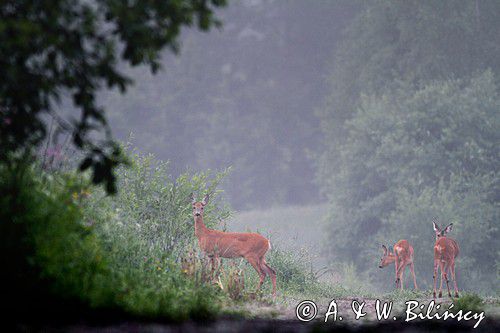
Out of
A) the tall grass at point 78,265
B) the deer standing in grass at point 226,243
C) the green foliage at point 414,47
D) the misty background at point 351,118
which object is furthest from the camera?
the green foliage at point 414,47

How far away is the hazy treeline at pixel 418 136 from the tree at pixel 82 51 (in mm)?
20578

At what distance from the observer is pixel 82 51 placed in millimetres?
7336

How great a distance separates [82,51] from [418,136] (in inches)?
974

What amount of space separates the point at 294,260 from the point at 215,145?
3349cm

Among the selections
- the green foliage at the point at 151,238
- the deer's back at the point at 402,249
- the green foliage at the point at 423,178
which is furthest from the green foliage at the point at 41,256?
the green foliage at the point at 423,178

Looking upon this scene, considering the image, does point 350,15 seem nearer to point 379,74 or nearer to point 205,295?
point 379,74

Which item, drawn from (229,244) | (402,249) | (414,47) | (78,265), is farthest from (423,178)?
(78,265)

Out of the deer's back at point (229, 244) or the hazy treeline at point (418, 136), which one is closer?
the deer's back at point (229, 244)

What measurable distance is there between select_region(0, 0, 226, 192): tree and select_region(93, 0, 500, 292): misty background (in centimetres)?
1354

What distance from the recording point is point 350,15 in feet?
174

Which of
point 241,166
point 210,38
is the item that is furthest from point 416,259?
point 210,38

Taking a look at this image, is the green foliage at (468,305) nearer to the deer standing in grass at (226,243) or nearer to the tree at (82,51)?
the deer standing in grass at (226,243)

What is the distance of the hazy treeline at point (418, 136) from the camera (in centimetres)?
2722

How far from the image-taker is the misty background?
28.5 meters
